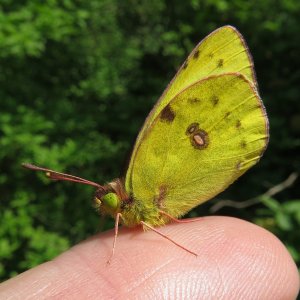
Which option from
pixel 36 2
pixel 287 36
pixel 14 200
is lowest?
pixel 14 200

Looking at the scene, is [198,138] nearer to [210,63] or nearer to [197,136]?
[197,136]

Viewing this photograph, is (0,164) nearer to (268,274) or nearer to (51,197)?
(51,197)

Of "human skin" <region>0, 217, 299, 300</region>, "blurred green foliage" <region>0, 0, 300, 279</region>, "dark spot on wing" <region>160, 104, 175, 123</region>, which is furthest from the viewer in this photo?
"blurred green foliage" <region>0, 0, 300, 279</region>

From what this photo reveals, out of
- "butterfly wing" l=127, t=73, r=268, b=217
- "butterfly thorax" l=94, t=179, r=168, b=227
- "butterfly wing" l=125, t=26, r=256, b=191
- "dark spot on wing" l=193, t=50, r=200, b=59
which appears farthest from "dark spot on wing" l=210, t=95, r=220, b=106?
"butterfly thorax" l=94, t=179, r=168, b=227

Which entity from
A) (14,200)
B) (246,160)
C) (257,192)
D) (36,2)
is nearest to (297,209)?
(257,192)

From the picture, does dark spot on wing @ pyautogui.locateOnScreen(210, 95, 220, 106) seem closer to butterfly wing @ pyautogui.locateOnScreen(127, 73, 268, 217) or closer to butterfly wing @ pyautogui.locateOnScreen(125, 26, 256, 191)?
butterfly wing @ pyautogui.locateOnScreen(127, 73, 268, 217)

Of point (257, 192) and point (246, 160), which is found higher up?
point (246, 160)

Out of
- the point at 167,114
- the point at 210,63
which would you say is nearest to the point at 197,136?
the point at 167,114

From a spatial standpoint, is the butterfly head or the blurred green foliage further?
the blurred green foliage
